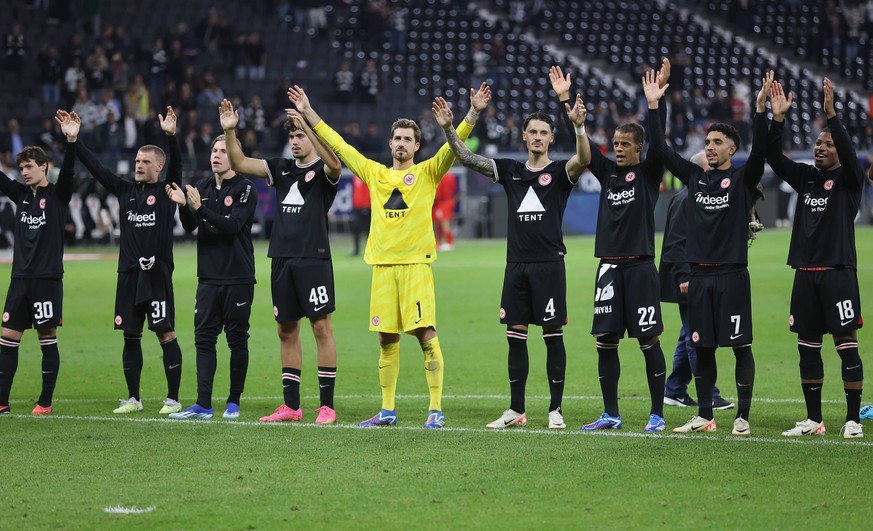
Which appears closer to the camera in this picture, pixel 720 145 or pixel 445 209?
pixel 720 145

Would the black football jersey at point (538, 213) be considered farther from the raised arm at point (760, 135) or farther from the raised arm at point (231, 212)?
the raised arm at point (231, 212)

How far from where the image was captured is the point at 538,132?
→ 920 centimetres

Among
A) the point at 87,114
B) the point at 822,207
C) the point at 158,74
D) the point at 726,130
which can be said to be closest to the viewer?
the point at 822,207

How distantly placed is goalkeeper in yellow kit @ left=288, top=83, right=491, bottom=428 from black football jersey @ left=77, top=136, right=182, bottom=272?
5.76 feet

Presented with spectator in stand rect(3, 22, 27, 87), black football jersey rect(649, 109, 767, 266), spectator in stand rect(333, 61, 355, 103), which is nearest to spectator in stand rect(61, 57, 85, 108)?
spectator in stand rect(3, 22, 27, 87)

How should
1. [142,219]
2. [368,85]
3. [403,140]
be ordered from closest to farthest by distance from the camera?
1. [403,140]
2. [142,219]
3. [368,85]

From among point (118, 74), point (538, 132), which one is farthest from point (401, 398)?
point (118, 74)

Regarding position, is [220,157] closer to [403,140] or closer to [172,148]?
Answer: [172,148]

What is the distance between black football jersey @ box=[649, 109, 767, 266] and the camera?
28.6 feet

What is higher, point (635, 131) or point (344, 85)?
point (344, 85)

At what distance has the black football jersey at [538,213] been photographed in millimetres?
9227

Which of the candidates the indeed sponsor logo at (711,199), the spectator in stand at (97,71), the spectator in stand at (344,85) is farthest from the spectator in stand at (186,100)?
the indeed sponsor logo at (711,199)

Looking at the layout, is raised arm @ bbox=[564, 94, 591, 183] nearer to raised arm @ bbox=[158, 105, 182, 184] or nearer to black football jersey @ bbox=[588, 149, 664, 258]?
black football jersey @ bbox=[588, 149, 664, 258]

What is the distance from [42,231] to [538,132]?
4.01m
